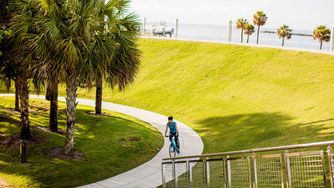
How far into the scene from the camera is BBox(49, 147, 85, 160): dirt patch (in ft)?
45.5

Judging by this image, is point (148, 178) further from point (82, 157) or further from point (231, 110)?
point (231, 110)

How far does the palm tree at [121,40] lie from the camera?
1288cm

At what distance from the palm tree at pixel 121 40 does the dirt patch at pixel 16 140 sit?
15.6 feet

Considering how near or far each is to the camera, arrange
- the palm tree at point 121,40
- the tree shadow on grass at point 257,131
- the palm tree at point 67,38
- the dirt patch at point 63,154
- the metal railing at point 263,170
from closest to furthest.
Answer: the metal railing at point 263,170
the palm tree at point 67,38
the palm tree at point 121,40
the dirt patch at point 63,154
the tree shadow on grass at point 257,131

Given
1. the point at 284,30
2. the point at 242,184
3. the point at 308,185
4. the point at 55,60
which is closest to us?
the point at 308,185

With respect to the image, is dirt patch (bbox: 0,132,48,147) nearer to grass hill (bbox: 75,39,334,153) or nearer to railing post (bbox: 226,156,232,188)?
grass hill (bbox: 75,39,334,153)

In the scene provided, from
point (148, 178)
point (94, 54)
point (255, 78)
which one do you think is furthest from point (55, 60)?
point (255, 78)

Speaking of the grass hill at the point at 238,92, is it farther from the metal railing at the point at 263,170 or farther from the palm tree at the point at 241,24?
the palm tree at the point at 241,24

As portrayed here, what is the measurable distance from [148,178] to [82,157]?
3.38 m

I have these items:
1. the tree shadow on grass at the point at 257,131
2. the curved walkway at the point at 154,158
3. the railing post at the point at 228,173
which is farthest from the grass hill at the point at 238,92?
the railing post at the point at 228,173

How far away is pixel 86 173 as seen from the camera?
12898 mm

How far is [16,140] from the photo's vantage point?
15.0 meters

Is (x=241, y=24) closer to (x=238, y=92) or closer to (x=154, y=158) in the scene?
(x=238, y=92)

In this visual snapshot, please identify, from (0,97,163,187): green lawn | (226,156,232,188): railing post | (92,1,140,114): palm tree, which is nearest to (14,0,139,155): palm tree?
(92,1,140,114): palm tree
